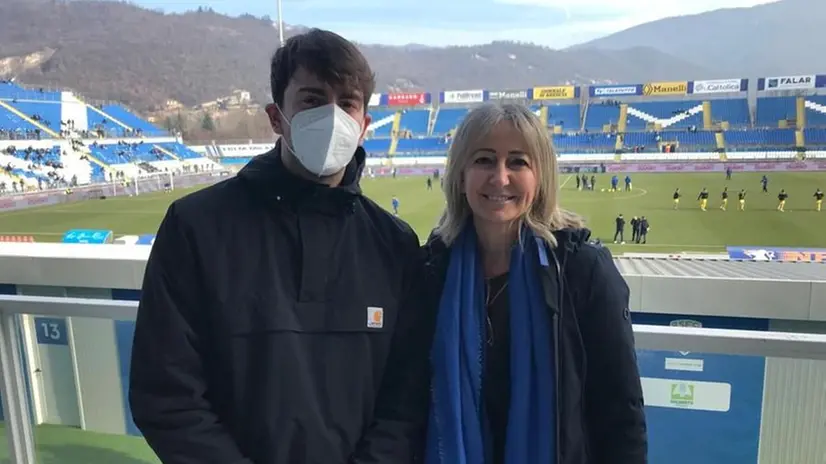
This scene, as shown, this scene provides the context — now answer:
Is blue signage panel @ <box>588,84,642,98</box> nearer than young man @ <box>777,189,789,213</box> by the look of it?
No

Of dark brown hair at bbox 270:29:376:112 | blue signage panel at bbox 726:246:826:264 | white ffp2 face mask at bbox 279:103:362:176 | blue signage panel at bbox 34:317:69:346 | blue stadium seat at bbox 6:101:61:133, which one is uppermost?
blue stadium seat at bbox 6:101:61:133

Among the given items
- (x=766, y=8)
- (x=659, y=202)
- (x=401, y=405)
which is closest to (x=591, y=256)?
(x=401, y=405)

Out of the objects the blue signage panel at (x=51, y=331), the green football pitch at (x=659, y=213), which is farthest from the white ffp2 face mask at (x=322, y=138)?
the green football pitch at (x=659, y=213)

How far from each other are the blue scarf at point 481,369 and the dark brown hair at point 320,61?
42cm

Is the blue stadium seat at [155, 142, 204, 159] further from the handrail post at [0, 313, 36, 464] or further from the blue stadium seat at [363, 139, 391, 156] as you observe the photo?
the handrail post at [0, 313, 36, 464]

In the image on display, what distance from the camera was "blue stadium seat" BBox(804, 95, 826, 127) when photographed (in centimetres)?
3612

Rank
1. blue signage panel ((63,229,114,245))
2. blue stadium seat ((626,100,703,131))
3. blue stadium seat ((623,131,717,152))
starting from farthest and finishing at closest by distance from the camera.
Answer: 1. blue stadium seat ((626,100,703,131))
2. blue stadium seat ((623,131,717,152))
3. blue signage panel ((63,229,114,245))

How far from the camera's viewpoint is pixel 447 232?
1.22 m

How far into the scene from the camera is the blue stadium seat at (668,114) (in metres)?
40.9

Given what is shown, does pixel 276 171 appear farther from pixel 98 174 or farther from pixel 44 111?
pixel 44 111

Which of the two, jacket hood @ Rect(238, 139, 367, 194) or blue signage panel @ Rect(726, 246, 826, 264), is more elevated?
jacket hood @ Rect(238, 139, 367, 194)

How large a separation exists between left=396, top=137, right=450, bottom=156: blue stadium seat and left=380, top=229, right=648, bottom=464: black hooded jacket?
4063cm

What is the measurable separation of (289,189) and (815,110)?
45.2m

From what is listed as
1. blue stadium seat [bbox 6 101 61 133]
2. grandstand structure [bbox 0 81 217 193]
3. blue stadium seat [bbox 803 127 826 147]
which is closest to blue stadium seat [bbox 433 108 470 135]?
grandstand structure [bbox 0 81 217 193]
